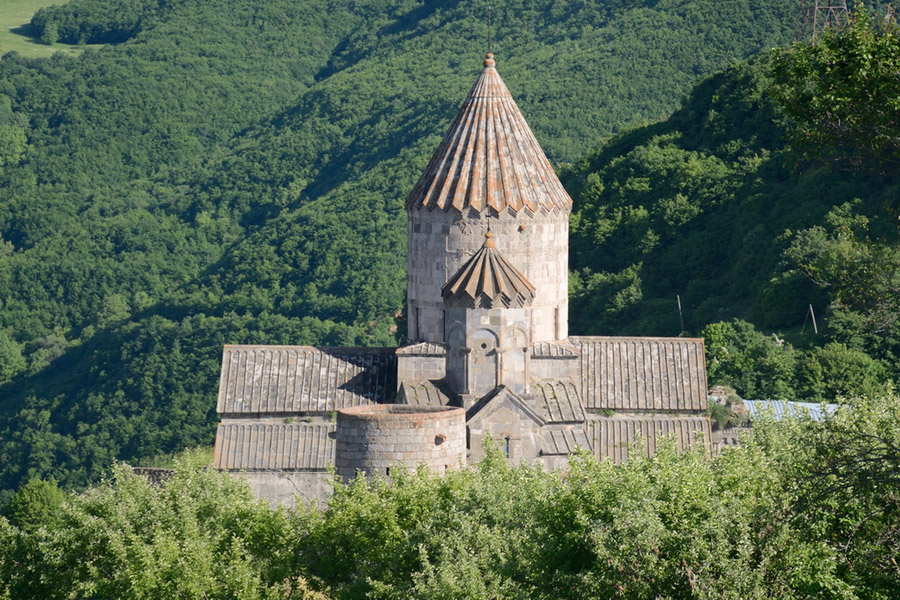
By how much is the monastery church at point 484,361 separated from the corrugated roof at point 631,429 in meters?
0.03

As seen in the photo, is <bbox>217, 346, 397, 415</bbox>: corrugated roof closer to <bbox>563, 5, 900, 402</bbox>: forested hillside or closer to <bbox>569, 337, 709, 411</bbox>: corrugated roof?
<bbox>569, 337, 709, 411</bbox>: corrugated roof

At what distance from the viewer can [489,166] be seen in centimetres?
3141

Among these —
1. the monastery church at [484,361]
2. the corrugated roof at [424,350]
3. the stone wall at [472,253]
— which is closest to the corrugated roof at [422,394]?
the monastery church at [484,361]

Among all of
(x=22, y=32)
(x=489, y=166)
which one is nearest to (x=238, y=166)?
(x=22, y=32)

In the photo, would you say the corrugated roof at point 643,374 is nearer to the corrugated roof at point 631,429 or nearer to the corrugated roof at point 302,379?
the corrugated roof at point 631,429

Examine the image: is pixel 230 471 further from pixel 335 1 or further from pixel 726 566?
pixel 335 1

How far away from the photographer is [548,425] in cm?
3056

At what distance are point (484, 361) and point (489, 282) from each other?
1602mm

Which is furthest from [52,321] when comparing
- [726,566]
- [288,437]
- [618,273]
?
[726,566]

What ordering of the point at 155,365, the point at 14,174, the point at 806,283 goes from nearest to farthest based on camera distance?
the point at 806,283 → the point at 155,365 → the point at 14,174

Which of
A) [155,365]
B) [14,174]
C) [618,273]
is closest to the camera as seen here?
[618,273]

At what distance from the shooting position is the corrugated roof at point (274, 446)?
31.1 metres

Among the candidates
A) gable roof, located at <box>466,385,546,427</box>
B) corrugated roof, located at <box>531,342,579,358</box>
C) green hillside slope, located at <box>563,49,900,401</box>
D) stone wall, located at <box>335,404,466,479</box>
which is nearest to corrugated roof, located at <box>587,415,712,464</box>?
corrugated roof, located at <box>531,342,579,358</box>

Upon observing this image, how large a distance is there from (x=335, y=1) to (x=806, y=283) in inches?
3290
